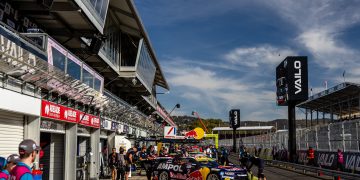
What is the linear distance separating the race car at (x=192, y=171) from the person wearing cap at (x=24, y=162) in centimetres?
1432

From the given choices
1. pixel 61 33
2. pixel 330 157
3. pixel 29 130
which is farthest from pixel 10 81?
pixel 330 157

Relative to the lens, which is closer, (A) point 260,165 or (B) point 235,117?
(A) point 260,165

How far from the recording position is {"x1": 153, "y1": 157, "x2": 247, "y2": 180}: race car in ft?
61.2

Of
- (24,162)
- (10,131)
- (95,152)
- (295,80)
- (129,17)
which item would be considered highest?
(129,17)

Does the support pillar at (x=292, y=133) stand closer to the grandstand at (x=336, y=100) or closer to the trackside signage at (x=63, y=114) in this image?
the grandstand at (x=336, y=100)

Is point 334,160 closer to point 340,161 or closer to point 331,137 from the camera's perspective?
point 340,161

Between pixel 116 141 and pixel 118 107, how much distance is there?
2.16 meters

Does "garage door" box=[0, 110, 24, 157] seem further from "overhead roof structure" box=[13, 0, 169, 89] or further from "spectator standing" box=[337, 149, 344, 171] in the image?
"spectator standing" box=[337, 149, 344, 171]

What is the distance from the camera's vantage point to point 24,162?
16.2 feet

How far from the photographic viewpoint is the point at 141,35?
36281 mm

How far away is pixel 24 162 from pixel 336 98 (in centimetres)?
4617

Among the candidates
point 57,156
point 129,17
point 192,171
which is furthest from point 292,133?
point 57,156

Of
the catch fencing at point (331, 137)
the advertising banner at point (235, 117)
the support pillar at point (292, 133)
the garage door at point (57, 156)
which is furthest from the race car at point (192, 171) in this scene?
the advertising banner at point (235, 117)

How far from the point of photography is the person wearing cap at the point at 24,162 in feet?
15.9
